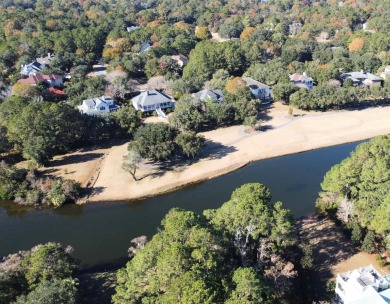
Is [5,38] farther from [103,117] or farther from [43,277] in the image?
[43,277]

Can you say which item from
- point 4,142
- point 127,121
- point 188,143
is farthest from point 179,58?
point 4,142

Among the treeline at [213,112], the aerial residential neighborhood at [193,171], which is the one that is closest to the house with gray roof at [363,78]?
the aerial residential neighborhood at [193,171]

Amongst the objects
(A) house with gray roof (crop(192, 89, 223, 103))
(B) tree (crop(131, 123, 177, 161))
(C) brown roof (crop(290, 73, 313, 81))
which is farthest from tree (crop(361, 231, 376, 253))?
(C) brown roof (crop(290, 73, 313, 81))

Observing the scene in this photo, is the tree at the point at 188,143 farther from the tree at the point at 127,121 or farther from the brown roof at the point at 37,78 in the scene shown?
the brown roof at the point at 37,78

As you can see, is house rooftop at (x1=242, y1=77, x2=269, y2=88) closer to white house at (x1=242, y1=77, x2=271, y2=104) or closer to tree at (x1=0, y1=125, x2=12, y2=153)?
white house at (x1=242, y1=77, x2=271, y2=104)

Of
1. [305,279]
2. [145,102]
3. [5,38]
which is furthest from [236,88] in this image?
[5,38]

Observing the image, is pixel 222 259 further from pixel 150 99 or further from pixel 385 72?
pixel 385 72
